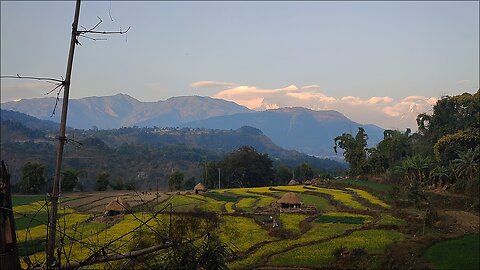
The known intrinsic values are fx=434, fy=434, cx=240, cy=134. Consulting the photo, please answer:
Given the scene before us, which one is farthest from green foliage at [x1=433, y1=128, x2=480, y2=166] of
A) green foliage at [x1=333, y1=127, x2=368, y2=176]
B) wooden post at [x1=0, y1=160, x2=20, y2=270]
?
wooden post at [x1=0, y1=160, x2=20, y2=270]

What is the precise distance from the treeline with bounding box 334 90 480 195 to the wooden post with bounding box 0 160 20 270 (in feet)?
99.7

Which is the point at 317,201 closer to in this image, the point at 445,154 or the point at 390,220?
the point at 390,220

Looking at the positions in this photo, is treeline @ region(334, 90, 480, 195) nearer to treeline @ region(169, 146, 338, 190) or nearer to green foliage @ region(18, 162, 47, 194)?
treeline @ region(169, 146, 338, 190)

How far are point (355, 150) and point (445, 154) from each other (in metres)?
19.4

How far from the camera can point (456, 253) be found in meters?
18.7

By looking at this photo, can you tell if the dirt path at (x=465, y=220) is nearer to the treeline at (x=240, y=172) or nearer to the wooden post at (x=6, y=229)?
the wooden post at (x=6, y=229)

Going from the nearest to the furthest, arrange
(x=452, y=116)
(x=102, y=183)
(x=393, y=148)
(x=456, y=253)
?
1. (x=456, y=253)
2. (x=452, y=116)
3. (x=393, y=148)
4. (x=102, y=183)

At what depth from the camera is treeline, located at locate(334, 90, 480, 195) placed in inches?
1351

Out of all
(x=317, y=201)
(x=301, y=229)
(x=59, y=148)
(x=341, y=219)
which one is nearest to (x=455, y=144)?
(x=317, y=201)

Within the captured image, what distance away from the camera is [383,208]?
1287 inches

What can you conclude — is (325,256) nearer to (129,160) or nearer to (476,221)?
(476,221)

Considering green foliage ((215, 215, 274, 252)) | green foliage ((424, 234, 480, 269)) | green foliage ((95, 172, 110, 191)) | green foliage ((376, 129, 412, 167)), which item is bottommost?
green foliage ((95, 172, 110, 191))

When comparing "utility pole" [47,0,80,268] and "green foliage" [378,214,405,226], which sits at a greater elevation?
"utility pole" [47,0,80,268]

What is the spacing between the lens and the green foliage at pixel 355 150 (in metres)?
57.9
